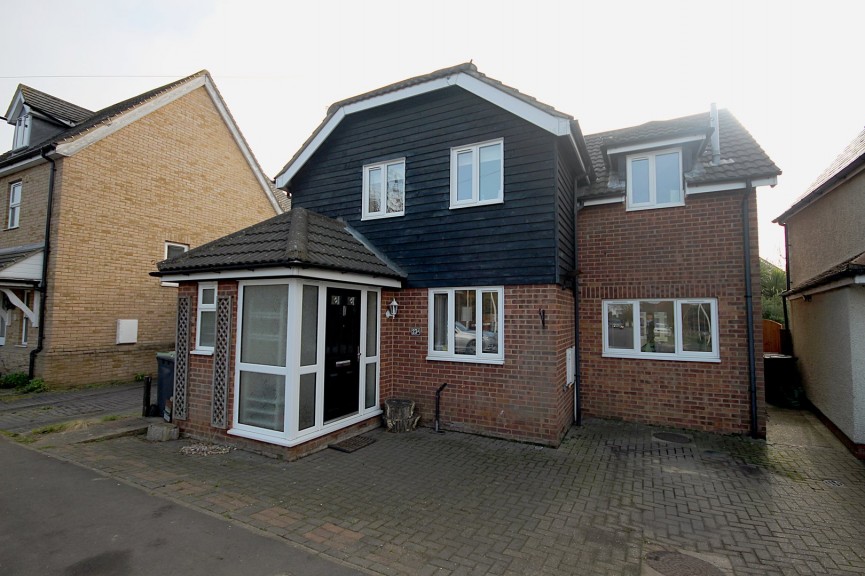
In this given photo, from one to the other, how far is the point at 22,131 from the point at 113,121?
450 centimetres

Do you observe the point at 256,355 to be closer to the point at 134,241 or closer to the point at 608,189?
the point at 608,189

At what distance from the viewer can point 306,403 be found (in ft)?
20.8

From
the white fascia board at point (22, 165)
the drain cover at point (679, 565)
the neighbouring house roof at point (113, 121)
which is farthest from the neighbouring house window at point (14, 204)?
the drain cover at point (679, 565)

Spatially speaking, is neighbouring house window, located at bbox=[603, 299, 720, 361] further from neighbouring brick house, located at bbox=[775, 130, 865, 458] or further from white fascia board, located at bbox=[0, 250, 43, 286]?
white fascia board, located at bbox=[0, 250, 43, 286]

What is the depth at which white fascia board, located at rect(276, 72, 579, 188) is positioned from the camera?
6941mm

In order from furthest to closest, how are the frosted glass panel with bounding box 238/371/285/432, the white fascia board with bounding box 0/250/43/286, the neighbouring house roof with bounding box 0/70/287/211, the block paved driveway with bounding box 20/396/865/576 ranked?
the neighbouring house roof with bounding box 0/70/287/211, the white fascia board with bounding box 0/250/43/286, the frosted glass panel with bounding box 238/371/285/432, the block paved driveway with bounding box 20/396/865/576

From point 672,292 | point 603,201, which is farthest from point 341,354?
point 672,292

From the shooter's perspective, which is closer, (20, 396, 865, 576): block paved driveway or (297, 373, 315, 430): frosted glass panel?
(20, 396, 865, 576): block paved driveway

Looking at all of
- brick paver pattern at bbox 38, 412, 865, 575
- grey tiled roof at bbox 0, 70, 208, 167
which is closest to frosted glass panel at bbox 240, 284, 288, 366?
brick paver pattern at bbox 38, 412, 865, 575

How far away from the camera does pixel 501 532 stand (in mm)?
4164

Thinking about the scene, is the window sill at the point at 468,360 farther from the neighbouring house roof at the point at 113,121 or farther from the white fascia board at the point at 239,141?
the white fascia board at the point at 239,141

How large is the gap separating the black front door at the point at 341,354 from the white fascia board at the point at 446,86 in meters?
3.67

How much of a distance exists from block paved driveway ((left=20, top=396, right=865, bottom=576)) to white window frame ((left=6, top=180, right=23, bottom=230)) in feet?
32.8

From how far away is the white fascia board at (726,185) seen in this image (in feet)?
24.5
